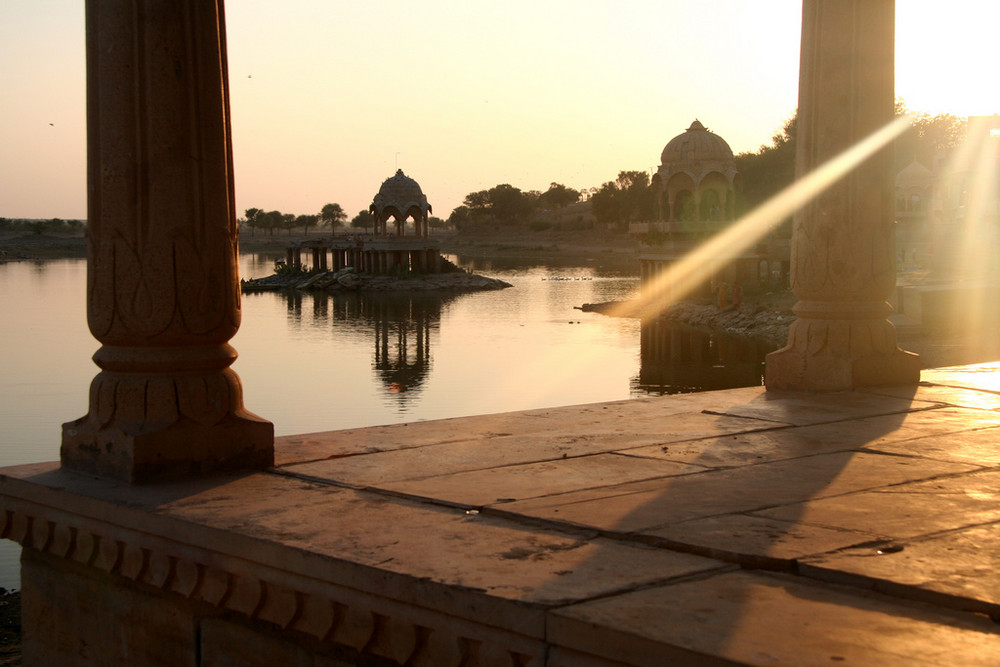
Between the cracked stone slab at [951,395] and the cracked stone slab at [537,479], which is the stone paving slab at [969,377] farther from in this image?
the cracked stone slab at [537,479]

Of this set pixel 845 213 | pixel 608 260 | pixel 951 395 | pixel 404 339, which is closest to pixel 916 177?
pixel 404 339

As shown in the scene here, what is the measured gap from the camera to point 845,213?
5.05 metres

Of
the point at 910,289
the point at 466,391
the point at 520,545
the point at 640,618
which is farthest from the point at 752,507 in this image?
the point at 466,391

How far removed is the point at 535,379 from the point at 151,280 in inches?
772

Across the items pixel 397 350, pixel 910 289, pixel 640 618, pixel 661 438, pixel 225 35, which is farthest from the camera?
pixel 397 350

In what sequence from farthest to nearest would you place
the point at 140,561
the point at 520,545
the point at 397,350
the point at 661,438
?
1. the point at 397,350
2. the point at 661,438
3. the point at 140,561
4. the point at 520,545

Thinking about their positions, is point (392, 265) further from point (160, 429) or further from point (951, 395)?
point (160, 429)

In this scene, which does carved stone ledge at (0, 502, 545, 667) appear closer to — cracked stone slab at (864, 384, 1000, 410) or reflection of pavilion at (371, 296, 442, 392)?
cracked stone slab at (864, 384, 1000, 410)

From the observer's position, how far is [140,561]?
9.00 ft

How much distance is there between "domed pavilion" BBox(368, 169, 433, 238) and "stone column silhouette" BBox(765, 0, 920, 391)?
144 ft

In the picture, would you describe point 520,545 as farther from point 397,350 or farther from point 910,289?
point 397,350

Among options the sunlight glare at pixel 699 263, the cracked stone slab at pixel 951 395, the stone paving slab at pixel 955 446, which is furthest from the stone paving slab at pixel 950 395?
the sunlight glare at pixel 699 263

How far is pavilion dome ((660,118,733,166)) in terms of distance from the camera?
35.5 meters

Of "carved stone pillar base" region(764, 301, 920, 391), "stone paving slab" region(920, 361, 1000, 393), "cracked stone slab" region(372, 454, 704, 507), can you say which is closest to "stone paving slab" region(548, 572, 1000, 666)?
"cracked stone slab" region(372, 454, 704, 507)
